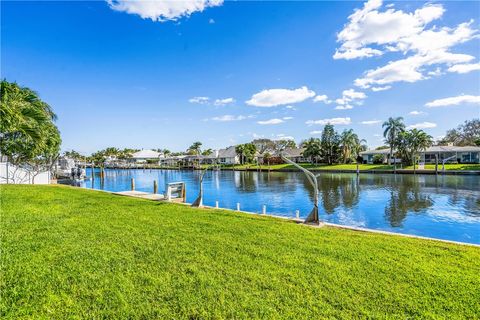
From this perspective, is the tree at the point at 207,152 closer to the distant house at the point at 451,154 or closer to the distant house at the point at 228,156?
the distant house at the point at 228,156

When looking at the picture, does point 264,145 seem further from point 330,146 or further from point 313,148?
point 330,146

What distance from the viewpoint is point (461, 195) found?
2555cm

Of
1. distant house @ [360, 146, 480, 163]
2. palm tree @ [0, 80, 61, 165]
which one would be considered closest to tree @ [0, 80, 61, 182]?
palm tree @ [0, 80, 61, 165]

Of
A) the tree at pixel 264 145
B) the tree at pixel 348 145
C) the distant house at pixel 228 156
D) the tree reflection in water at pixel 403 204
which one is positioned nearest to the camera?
the tree reflection in water at pixel 403 204

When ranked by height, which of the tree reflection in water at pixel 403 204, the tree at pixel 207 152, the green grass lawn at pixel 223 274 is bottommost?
the tree reflection in water at pixel 403 204

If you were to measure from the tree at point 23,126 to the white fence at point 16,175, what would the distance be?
1.55 ft

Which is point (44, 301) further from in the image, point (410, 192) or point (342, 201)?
point (410, 192)

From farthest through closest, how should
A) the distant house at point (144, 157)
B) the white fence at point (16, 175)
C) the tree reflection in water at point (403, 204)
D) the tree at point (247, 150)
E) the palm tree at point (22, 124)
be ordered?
1. the distant house at point (144, 157)
2. the tree at point (247, 150)
3. the white fence at point (16, 175)
4. the tree reflection in water at point (403, 204)
5. the palm tree at point (22, 124)

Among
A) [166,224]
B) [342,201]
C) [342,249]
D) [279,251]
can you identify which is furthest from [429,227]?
[166,224]

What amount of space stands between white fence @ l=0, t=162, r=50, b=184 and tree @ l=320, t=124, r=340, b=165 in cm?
5981

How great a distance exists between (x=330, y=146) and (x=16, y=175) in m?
63.0

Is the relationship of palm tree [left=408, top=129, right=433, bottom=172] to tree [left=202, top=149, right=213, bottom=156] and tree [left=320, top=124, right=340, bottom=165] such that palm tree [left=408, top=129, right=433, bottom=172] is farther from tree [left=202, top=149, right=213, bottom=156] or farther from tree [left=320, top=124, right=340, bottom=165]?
tree [left=202, top=149, right=213, bottom=156]

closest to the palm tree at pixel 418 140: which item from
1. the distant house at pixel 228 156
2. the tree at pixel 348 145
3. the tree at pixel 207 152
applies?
the tree at pixel 348 145

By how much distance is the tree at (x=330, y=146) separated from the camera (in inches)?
2736
